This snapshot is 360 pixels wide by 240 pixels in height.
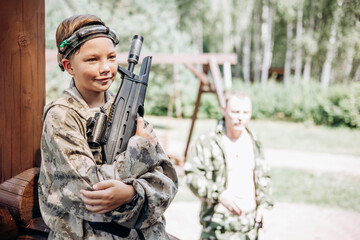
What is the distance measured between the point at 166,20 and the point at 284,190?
10.3m

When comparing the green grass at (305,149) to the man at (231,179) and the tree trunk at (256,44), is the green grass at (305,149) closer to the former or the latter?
the man at (231,179)

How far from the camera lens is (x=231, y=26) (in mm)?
26625

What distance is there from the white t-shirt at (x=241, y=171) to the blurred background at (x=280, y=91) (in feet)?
0.98

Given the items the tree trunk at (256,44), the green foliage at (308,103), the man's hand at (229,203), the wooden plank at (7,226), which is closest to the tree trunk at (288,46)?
the tree trunk at (256,44)

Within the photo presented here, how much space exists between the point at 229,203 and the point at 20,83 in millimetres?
1672

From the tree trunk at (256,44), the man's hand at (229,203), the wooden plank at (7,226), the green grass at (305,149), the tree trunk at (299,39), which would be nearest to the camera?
the wooden plank at (7,226)

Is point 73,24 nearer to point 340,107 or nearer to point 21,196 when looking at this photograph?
point 21,196

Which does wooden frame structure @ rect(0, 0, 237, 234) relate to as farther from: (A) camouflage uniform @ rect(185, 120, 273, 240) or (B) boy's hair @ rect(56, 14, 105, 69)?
(A) camouflage uniform @ rect(185, 120, 273, 240)

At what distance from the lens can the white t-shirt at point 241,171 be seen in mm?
2762

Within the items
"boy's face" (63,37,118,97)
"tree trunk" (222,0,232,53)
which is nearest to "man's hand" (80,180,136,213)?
"boy's face" (63,37,118,97)

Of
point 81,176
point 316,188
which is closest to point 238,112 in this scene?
point 81,176

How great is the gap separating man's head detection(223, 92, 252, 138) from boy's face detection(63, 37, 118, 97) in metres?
1.62

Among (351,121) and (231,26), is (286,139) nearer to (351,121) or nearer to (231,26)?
(351,121)

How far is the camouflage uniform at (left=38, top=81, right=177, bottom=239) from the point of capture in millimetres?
1200
